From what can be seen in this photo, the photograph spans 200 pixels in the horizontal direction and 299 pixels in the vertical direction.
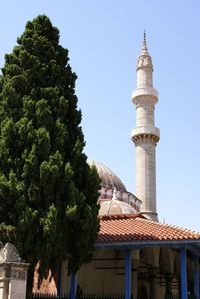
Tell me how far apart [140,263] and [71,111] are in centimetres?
711

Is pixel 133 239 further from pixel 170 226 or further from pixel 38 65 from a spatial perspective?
pixel 38 65

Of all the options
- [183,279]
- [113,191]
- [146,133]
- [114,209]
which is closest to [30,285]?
[183,279]

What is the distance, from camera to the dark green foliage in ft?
34.8

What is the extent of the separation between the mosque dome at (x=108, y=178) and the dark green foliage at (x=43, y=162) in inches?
726

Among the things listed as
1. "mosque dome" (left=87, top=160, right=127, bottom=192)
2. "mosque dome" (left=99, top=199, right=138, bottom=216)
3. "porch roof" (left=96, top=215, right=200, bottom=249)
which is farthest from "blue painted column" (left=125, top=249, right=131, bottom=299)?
"mosque dome" (left=87, top=160, right=127, bottom=192)

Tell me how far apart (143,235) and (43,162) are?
423 cm

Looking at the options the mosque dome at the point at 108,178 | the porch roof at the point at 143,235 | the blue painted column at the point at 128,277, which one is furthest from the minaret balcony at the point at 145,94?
the blue painted column at the point at 128,277

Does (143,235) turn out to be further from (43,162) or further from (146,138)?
(146,138)

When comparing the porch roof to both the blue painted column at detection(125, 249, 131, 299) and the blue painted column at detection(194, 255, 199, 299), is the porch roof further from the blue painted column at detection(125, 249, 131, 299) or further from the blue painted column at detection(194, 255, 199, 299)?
the blue painted column at detection(194, 255, 199, 299)

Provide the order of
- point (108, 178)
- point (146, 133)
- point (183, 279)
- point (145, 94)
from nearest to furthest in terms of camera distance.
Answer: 1. point (183, 279)
2. point (146, 133)
3. point (145, 94)
4. point (108, 178)

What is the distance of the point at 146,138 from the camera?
29703 mm

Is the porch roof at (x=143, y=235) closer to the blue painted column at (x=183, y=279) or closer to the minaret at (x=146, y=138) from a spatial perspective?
the blue painted column at (x=183, y=279)

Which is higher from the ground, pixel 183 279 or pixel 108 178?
pixel 108 178

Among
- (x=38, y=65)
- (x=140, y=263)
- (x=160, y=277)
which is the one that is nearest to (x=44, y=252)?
(x=38, y=65)
